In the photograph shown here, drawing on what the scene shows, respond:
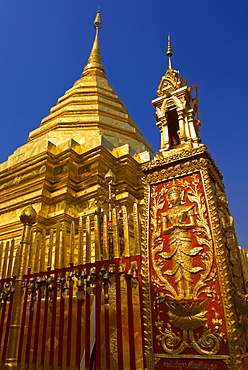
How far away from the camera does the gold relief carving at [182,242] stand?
129 inches

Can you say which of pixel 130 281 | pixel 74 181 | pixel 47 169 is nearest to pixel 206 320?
pixel 130 281

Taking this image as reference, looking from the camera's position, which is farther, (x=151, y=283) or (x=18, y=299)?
(x=18, y=299)

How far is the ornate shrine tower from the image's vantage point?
3006 millimetres

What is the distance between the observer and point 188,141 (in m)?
4.58

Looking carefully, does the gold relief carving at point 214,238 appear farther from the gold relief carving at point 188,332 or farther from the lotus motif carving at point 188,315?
the lotus motif carving at point 188,315

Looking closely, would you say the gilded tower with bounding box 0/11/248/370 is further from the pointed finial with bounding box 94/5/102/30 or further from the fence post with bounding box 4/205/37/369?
the pointed finial with bounding box 94/5/102/30

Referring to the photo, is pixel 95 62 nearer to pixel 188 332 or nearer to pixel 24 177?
pixel 24 177

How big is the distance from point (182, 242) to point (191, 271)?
35 centimetres

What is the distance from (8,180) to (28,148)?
1705 millimetres

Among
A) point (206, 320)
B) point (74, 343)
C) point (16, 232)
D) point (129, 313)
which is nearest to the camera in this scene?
point (206, 320)

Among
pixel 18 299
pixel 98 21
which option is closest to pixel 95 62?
pixel 98 21

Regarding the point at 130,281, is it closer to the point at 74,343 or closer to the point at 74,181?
the point at 74,343

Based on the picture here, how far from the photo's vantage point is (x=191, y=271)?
332cm

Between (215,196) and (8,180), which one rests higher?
(8,180)
